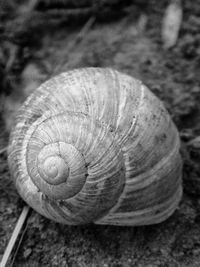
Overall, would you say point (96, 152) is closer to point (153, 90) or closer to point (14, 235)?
point (14, 235)

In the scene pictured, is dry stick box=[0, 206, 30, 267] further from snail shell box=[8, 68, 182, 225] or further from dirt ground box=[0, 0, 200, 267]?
snail shell box=[8, 68, 182, 225]

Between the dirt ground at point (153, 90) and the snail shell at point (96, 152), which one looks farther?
the dirt ground at point (153, 90)

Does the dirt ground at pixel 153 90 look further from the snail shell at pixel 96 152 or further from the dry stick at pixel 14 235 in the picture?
the snail shell at pixel 96 152

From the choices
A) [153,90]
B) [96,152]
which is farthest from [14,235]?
[153,90]

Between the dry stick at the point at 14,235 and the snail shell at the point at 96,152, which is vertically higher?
the snail shell at the point at 96,152

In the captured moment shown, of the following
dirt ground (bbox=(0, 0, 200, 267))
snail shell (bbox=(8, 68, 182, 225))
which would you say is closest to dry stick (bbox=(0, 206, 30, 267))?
dirt ground (bbox=(0, 0, 200, 267))

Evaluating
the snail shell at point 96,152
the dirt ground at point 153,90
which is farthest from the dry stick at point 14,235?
the snail shell at point 96,152

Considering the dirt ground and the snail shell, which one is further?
the dirt ground
